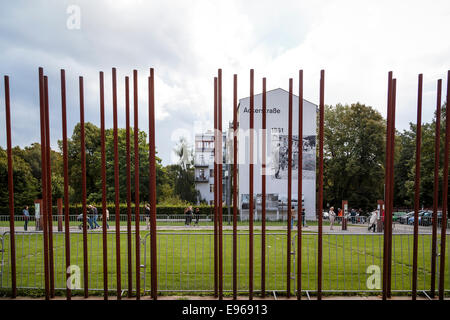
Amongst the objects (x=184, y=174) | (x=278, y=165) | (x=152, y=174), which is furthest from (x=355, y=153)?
(x=152, y=174)

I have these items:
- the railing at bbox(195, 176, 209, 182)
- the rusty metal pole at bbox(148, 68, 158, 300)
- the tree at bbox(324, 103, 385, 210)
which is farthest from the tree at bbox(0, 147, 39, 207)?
the rusty metal pole at bbox(148, 68, 158, 300)

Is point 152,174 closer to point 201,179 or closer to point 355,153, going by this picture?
point 355,153

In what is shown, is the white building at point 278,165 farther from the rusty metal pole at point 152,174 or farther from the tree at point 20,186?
the tree at point 20,186

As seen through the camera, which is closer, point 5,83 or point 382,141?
point 5,83

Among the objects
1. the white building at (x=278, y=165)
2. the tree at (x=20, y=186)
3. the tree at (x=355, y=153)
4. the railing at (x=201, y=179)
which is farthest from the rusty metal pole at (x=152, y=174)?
the railing at (x=201, y=179)

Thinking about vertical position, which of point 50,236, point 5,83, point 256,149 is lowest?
point 50,236

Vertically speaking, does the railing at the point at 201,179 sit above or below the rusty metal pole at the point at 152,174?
above

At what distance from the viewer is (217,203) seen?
4.54 m

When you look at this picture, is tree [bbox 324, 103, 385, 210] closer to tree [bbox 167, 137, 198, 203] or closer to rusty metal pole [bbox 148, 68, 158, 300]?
tree [bbox 167, 137, 198, 203]

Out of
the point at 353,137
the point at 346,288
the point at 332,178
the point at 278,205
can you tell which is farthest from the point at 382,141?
the point at 346,288

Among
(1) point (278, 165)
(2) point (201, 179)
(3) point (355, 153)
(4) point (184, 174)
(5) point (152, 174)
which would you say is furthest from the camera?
(2) point (201, 179)

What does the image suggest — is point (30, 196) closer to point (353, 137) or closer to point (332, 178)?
point (332, 178)
